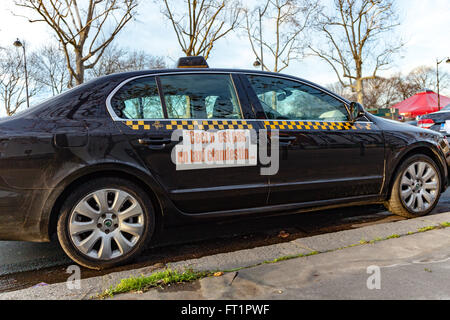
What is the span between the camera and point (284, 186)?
130 inches

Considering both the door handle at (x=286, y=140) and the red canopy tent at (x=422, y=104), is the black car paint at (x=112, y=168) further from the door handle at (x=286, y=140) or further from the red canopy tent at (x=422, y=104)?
the red canopy tent at (x=422, y=104)

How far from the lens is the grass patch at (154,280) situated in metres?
2.24

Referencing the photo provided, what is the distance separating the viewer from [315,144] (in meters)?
3.42

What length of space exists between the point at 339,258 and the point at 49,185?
2.15 m

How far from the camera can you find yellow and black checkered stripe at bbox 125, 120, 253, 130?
9.39 feet

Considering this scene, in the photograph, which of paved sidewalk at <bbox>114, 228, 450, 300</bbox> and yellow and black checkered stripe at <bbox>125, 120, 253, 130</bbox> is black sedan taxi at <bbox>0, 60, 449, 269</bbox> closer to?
yellow and black checkered stripe at <bbox>125, 120, 253, 130</bbox>

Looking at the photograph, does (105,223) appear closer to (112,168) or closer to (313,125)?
(112,168)

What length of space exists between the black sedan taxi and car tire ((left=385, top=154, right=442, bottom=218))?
14 mm

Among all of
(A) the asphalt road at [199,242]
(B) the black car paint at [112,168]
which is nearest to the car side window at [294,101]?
(B) the black car paint at [112,168]

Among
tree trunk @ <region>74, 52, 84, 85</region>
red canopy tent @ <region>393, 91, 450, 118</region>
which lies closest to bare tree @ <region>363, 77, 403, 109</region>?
red canopy tent @ <region>393, 91, 450, 118</region>

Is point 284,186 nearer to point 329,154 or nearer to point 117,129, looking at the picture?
point 329,154

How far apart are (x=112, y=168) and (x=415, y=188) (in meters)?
3.16

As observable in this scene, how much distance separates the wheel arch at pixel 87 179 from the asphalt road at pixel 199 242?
1.23 ft
